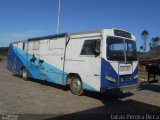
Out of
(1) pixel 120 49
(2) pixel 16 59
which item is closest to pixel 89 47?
(1) pixel 120 49

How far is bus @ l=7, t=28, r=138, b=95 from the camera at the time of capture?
417 inches

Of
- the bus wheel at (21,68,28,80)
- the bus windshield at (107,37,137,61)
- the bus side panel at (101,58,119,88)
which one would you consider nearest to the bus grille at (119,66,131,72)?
the bus windshield at (107,37,137,61)

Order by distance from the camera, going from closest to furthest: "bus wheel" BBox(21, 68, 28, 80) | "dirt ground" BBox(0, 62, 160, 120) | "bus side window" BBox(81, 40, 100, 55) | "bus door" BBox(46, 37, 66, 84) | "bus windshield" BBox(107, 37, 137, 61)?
"dirt ground" BBox(0, 62, 160, 120), "bus windshield" BBox(107, 37, 137, 61), "bus side window" BBox(81, 40, 100, 55), "bus door" BBox(46, 37, 66, 84), "bus wheel" BBox(21, 68, 28, 80)

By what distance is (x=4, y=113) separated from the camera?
8.06 m

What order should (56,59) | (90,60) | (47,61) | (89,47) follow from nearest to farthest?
(90,60), (89,47), (56,59), (47,61)

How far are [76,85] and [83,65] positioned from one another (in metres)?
1.14

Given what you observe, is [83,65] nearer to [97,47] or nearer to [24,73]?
[97,47]

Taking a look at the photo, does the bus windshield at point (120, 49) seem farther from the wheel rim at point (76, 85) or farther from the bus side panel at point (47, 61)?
the bus side panel at point (47, 61)

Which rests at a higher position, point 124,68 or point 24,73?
point 124,68

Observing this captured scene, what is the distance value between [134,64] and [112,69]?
1.82 metres

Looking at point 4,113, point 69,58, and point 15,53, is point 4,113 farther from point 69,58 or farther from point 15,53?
point 15,53

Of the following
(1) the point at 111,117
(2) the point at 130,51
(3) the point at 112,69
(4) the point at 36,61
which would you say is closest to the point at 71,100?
(3) the point at 112,69

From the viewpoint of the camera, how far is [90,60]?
11.1 metres

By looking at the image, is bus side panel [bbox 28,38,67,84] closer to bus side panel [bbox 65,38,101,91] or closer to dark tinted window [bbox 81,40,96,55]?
bus side panel [bbox 65,38,101,91]
